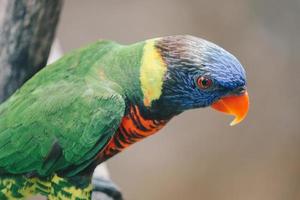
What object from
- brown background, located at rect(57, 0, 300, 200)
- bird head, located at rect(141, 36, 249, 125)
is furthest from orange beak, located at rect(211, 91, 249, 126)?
brown background, located at rect(57, 0, 300, 200)

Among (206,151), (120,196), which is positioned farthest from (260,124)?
(120,196)

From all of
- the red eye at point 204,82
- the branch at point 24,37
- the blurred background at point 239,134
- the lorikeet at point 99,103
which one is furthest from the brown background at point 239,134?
the red eye at point 204,82

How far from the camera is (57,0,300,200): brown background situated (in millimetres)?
3182

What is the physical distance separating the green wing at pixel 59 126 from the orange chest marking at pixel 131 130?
0.18ft

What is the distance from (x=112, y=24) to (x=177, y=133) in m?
0.77

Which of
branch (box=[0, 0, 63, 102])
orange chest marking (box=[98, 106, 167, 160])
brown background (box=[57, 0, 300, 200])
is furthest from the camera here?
brown background (box=[57, 0, 300, 200])

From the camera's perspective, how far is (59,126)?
4.74ft

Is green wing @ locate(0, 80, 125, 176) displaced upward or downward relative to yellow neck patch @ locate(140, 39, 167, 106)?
downward

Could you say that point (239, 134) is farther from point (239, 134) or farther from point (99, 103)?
point (99, 103)

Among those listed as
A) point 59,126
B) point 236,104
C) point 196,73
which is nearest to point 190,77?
point 196,73

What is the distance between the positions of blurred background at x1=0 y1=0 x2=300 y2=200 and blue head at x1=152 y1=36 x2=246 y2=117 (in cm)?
179

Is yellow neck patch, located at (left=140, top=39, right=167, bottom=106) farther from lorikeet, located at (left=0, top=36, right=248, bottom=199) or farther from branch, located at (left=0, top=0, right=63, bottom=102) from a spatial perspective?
branch, located at (left=0, top=0, right=63, bottom=102)

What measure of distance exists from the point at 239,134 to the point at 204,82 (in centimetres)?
187

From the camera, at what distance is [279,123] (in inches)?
126
